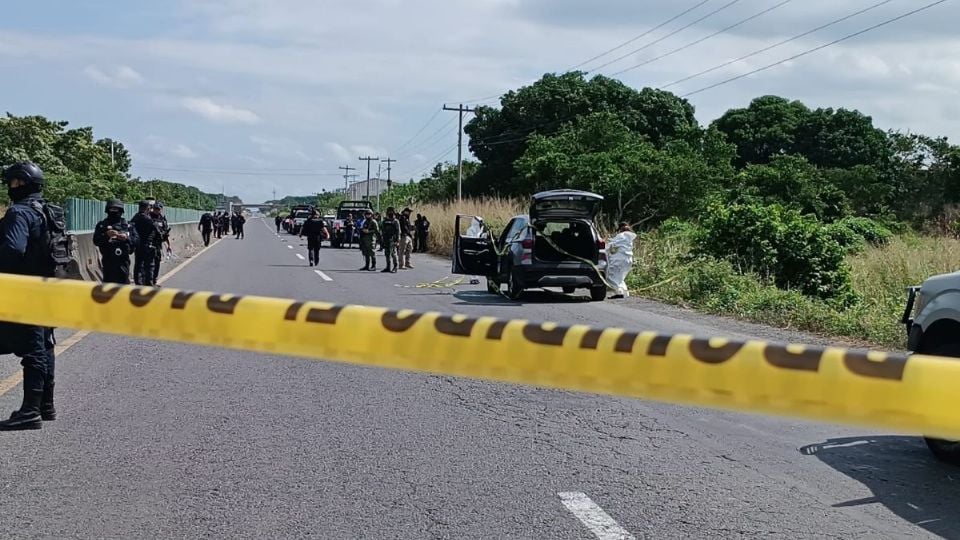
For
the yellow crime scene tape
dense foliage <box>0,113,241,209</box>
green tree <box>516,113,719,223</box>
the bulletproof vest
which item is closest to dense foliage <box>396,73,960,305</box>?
green tree <box>516,113,719,223</box>

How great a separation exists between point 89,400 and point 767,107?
63.6 metres

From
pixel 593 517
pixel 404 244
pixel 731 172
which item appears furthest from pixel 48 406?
pixel 731 172

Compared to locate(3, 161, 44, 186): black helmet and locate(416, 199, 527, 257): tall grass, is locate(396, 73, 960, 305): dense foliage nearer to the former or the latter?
locate(416, 199, 527, 257): tall grass

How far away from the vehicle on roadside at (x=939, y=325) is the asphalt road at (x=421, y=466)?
0.16 metres

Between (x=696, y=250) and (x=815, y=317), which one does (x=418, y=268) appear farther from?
(x=815, y=317)

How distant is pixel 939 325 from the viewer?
19.7 feet

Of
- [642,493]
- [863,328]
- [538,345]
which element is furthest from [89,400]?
[863,328]

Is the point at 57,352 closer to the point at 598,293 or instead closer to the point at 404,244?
the point at 598,293

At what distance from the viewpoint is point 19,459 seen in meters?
5.52

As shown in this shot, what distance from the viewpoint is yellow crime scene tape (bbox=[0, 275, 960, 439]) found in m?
2.29

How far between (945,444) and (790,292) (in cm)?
1047

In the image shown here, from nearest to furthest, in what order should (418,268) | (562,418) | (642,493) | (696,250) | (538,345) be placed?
1. (538,345)
2. (642,493)
3. (562,418)
4. (696,250)
5. (418,268)

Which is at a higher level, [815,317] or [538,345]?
[538,345]

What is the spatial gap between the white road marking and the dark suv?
11.0m
